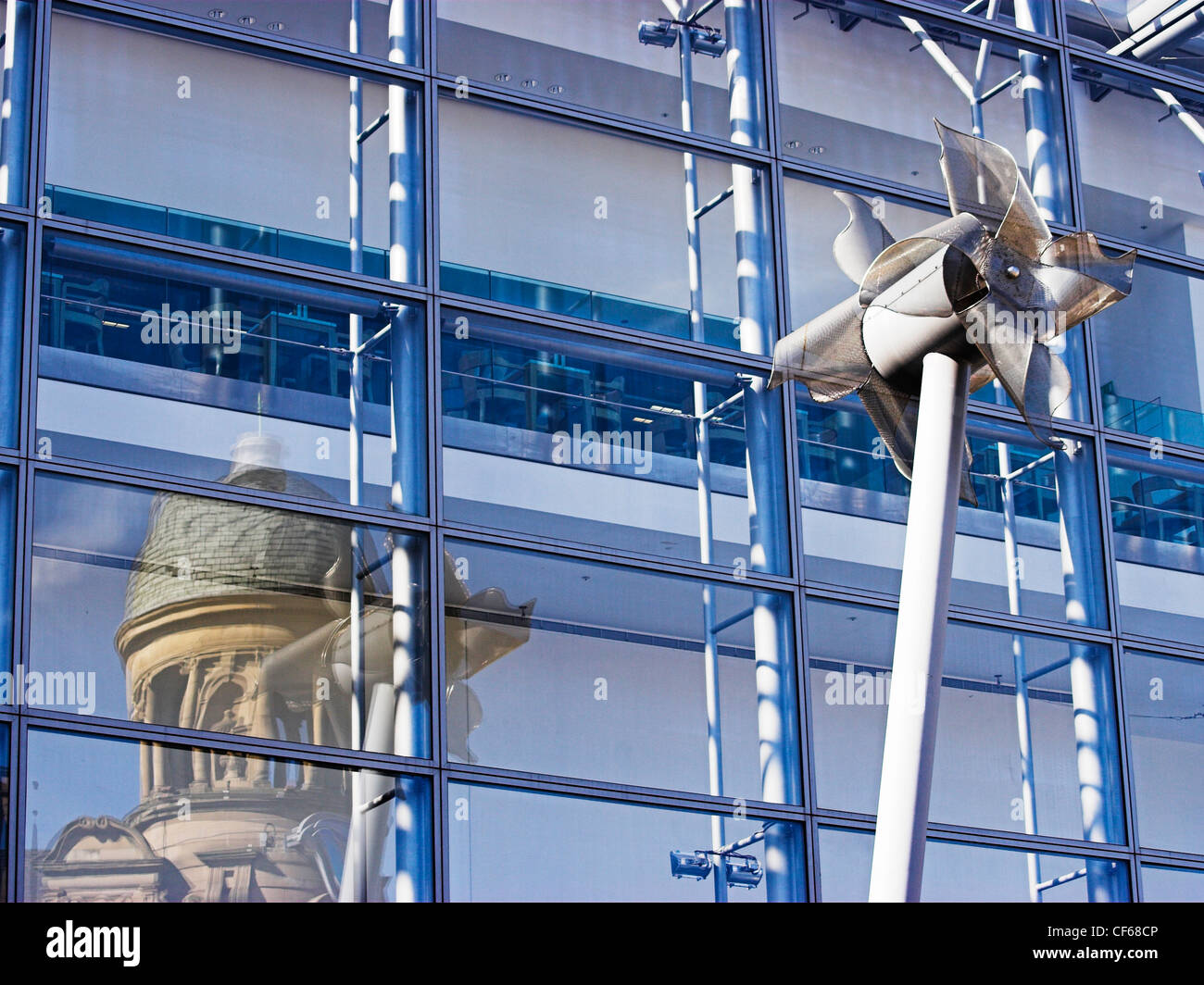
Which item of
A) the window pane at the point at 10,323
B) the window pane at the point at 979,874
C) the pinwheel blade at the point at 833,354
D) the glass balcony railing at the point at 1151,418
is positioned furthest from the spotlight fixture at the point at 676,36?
the pinwheel blade at the point at 833,354

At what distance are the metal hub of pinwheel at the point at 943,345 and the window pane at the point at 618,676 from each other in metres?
4.25

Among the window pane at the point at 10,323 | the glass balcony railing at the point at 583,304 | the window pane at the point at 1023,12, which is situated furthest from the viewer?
the window pane at the point at 1023,12

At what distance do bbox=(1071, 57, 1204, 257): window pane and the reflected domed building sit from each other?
672 centimetres

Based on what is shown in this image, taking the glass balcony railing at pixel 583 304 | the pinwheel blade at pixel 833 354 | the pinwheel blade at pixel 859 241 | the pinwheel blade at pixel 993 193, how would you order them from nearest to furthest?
the pinwheel blade at pixel 993 193
the pinwheel blade at pixel 833 354
the pinwheel blade at pixel 859 241
the glass balcony railing at pixel 583 304

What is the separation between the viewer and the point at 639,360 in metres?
13.1

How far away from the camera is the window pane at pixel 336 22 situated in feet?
42.2

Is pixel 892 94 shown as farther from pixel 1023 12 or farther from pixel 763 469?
pixel 763 469

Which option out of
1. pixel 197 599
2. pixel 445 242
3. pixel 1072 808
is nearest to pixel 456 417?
pixel 445 242

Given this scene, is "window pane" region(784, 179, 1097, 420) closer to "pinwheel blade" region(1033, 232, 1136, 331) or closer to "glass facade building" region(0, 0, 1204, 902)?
"glass facade building" region(0, 0, 1204, 902)

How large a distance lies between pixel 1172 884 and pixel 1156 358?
4115mm

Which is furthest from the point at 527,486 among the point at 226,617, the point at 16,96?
the point at 16,96

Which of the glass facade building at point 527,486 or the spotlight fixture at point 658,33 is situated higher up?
the spotlight fixture at point 658,33

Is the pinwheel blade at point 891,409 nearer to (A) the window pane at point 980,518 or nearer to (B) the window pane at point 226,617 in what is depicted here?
(B) the window pane at point 226,617
